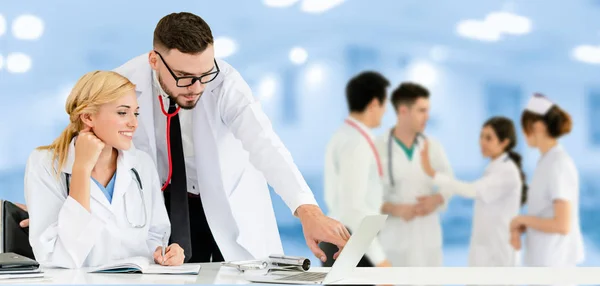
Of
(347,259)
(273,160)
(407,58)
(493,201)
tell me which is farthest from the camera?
(407,58)

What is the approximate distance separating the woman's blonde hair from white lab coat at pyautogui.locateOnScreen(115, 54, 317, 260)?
1.11 feet

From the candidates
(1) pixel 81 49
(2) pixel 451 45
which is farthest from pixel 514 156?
(1) pixel 81 49

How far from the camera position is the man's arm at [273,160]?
233cm

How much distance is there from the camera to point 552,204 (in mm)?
5102

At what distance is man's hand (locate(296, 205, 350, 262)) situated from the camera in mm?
2281

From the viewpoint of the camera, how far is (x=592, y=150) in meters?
8.08

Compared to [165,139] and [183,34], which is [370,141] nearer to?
[165,139]

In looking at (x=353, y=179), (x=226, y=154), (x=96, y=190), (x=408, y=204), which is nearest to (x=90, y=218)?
(x=96, y=190)

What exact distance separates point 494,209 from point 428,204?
1.79 ft

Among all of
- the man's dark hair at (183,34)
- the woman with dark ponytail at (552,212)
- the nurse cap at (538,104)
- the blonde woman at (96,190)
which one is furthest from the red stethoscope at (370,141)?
the blonde woman at (96,190)

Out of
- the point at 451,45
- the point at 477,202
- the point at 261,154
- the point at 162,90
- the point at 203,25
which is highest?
the point at 451,45

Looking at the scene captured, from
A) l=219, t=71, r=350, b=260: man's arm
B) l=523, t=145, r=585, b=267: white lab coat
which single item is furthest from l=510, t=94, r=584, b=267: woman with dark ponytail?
l=219, t=71, r=350, b=260: man's arm

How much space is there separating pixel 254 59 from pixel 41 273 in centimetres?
593

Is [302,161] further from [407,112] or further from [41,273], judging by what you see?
[41,273]
